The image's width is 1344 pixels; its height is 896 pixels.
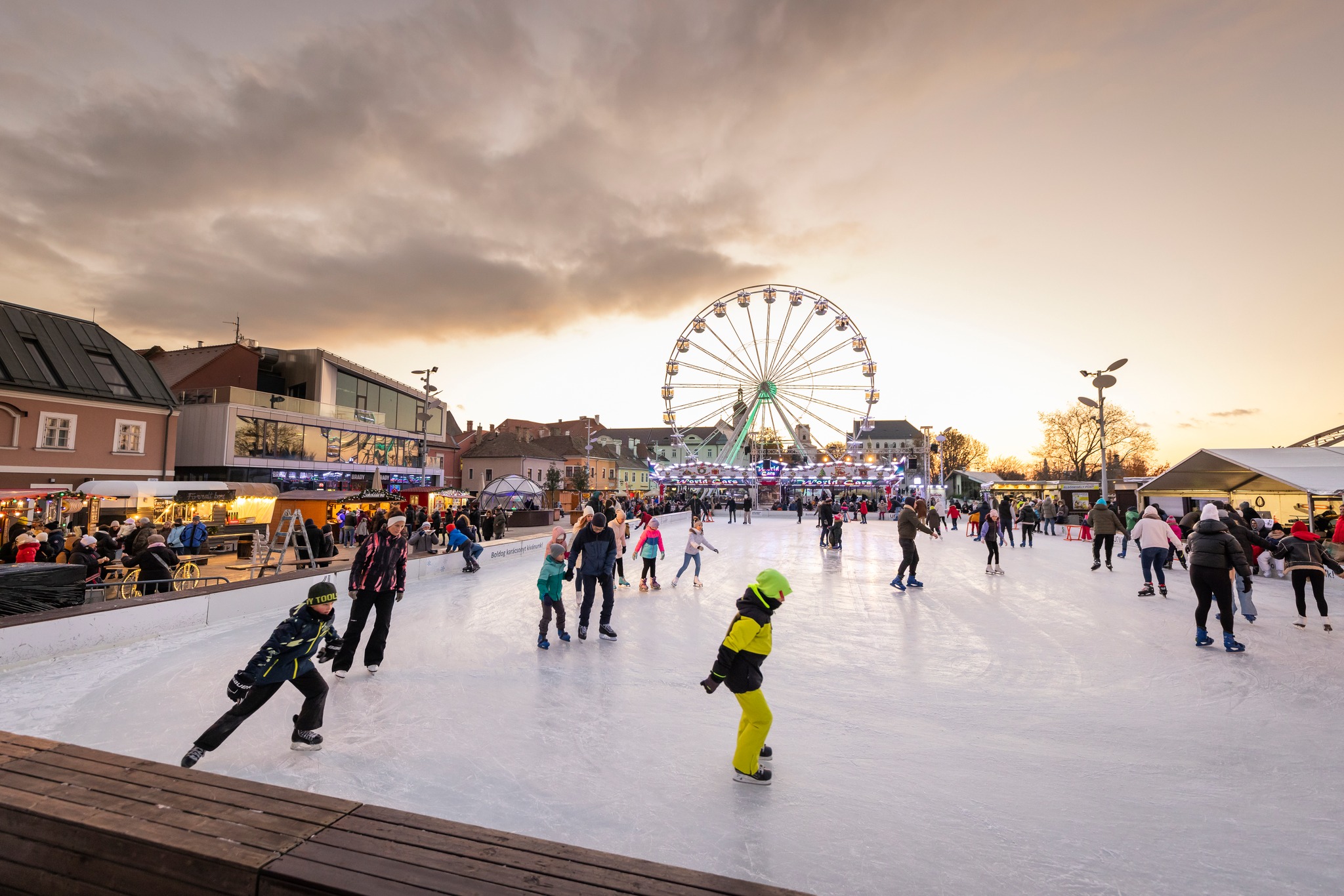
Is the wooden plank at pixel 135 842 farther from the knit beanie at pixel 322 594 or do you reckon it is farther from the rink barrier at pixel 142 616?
the rink barrier at pixel 142 616

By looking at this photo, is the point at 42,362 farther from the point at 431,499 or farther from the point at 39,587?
the point at 39,587

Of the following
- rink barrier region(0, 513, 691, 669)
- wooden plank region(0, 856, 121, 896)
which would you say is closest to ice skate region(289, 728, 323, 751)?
wooden plank region(0, 856, 121, 896)

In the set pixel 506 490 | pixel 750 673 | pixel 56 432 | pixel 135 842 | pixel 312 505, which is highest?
pixel 56 432

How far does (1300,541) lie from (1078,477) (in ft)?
190

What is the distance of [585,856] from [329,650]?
16.3 feet

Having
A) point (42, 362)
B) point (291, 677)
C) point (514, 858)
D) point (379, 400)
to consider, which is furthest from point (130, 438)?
point (514, 858)

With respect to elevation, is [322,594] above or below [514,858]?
above

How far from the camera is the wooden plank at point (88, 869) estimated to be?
2119 mm

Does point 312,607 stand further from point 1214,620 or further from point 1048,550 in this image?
point 1048,550

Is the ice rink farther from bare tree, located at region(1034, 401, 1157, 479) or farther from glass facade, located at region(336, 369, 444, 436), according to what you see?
bare tree, located at region(1034, 401, 1157, 479)

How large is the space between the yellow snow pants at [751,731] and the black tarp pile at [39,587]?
774 cm

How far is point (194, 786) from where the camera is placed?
8.28ft

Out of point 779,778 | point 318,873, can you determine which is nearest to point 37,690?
point 318,873

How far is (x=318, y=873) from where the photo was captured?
1926 mm
